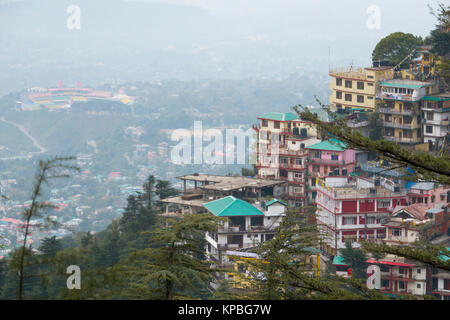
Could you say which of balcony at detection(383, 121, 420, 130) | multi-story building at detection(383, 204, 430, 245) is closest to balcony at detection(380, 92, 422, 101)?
balcony at detection(383, 121, 420, 130)

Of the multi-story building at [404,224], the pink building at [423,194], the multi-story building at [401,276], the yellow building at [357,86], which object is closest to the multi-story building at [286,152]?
the yellow building at [357,86]

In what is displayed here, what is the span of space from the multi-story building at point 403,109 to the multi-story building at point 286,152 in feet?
9.79

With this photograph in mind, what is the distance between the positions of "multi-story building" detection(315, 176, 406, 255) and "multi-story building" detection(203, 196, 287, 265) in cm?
161

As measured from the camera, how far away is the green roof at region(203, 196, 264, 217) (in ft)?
83.1

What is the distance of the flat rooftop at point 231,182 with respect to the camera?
93.8 ft

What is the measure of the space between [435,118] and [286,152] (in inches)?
233

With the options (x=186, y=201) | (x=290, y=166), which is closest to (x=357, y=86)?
(x=290, y=166)

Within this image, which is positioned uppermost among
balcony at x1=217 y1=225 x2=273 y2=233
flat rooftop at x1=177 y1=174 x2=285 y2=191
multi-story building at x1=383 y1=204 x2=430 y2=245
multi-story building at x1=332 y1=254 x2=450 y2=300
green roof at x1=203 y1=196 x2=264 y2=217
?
flat rooftop at x1=177 y1=174 x2=285 y2=191

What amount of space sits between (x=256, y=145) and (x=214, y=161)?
70.7m

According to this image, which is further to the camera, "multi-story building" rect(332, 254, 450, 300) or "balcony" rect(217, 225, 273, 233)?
"balcony" rect(217, 225, 273, 233)

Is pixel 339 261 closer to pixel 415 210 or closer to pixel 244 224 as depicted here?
pixel 415 210

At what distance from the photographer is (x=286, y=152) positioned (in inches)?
1201

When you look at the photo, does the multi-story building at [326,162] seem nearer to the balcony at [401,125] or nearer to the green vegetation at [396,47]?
the balcony at [401,125]

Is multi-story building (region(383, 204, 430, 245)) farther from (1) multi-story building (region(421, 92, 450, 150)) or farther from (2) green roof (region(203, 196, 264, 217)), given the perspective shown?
(1) multi-story building (region(421, 92, 450, 150))
